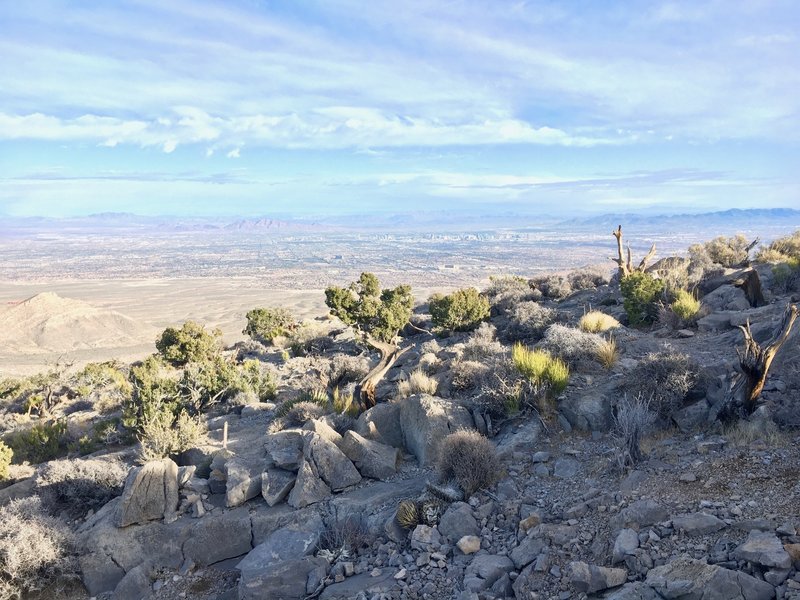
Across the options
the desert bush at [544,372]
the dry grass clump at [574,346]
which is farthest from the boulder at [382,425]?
the dry grass clump at [574,346]

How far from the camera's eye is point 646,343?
12852 mm

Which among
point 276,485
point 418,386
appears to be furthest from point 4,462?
point 418,386

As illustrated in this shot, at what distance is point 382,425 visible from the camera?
1046cm

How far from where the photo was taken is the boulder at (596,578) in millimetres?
5074

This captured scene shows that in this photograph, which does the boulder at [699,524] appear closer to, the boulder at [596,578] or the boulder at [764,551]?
the boulder at [764,551]

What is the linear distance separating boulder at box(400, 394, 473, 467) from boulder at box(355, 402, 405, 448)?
0.75 ft

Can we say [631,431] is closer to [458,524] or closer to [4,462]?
[458,524]

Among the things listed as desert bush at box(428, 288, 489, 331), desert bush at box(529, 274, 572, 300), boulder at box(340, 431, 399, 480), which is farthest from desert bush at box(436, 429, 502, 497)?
desert bush at box(529, 274, 572, 300)

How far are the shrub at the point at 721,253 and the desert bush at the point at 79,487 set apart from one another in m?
24.0

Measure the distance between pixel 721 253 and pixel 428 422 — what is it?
23708 millimetres

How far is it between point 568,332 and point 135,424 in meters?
10.9

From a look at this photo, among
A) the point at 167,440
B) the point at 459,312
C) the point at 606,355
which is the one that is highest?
the point at 606,355

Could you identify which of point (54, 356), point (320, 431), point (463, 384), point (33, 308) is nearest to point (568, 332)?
point (463, 384)

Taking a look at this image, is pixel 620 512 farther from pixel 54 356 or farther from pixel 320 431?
pixel 54 356
